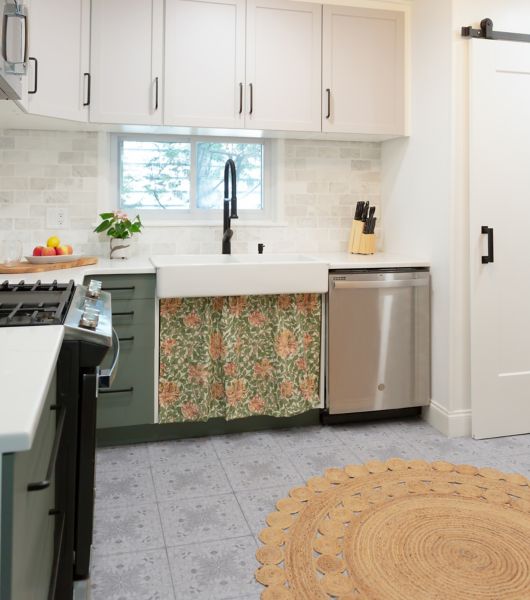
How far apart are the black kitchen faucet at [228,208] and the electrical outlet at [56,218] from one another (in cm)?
89

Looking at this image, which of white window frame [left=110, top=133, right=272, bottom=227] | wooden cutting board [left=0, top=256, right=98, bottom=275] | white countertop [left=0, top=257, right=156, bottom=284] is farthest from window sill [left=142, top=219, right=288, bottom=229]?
wooden cutting board [left=0, top=256, right=98, bottom=275]

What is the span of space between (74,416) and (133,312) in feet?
4.33

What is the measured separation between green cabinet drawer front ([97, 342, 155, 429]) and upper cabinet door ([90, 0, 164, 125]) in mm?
1203

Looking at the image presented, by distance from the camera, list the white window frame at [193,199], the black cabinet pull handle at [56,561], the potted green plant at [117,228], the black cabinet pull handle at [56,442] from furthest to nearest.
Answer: the white window frame at [193,199] → the potted green plant at [117,228] → the black cabinet pull handle at [56,561] → the black cabinet pull handle at [56,442]

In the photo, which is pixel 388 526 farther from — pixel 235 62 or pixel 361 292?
pixel 235 62

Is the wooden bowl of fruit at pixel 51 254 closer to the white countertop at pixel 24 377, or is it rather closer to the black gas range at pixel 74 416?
the black gas range at pixel 74 416

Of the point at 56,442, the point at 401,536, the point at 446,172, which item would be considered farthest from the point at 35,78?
the point at 401,536

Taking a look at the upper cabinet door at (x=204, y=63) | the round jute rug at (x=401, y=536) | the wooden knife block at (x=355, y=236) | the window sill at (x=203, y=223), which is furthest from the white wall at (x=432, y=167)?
the upper cabinet door at (x=204, y=63)

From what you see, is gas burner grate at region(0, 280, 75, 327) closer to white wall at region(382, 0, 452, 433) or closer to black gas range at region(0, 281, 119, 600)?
black gas range at region(0, 281, 119, 600)

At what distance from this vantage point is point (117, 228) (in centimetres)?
305

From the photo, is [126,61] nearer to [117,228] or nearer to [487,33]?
[117,228]

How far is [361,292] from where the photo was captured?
298 centimetres

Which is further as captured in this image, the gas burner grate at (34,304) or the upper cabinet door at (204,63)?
the upper cabinet door at (204,63)

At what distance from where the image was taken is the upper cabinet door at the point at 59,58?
255cm
